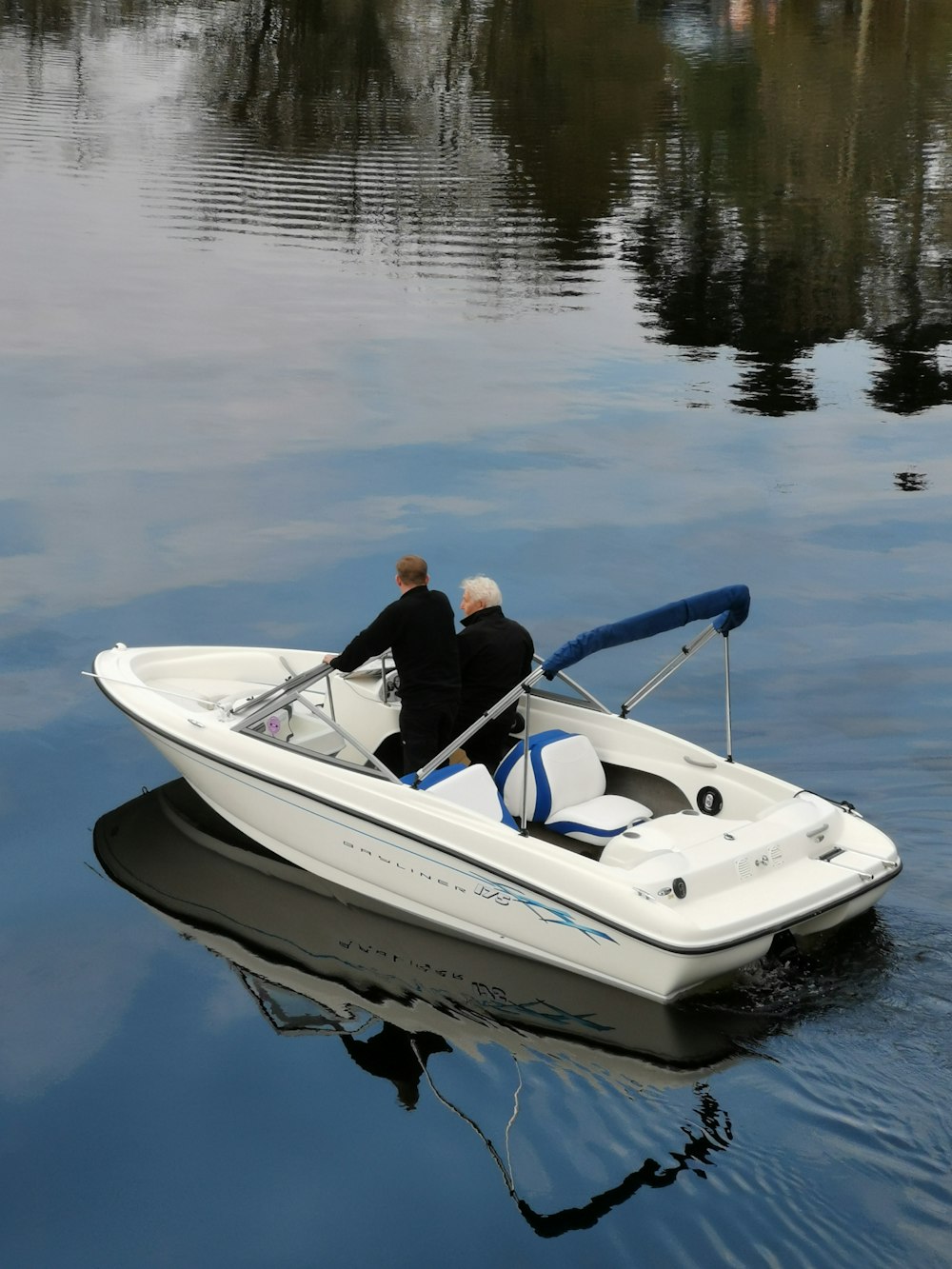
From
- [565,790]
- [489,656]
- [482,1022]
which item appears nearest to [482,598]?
[489,656]

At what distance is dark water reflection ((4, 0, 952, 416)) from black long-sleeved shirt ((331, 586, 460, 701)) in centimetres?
1158

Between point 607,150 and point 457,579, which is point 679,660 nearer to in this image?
point 457,579

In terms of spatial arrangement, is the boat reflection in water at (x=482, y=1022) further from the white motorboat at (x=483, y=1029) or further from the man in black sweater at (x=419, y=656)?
the man in black sweater at (x=419, y=656)

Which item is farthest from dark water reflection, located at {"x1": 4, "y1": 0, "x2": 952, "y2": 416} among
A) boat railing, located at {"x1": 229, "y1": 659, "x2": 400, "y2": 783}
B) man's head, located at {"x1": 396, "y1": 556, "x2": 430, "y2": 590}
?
boat railing, located at {"x1": 229, "y1": 659, "x2": 400, "y2": 783}

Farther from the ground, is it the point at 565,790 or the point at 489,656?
the point at 489,656

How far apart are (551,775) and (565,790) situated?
0.14 meters

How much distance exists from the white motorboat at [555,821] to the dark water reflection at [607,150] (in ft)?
36.8

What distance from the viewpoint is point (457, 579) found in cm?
1298

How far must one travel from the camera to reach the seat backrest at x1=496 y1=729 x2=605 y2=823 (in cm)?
823

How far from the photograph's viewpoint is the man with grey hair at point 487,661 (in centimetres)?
830

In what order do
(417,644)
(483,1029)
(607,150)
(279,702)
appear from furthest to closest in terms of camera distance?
(607,150) < (279,702) < (417,644) < (483,1029)

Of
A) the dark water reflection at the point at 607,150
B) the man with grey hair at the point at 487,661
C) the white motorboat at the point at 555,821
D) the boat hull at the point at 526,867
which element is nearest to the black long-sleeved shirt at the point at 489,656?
the man with grey hair at the point at 487,661

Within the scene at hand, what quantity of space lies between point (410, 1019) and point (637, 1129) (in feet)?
4.61

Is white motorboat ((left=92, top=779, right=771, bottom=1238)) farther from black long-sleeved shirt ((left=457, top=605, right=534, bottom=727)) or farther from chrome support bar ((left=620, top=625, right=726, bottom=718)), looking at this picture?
chrome support bar ((left=620, top=625, right=726, bottom=718))
